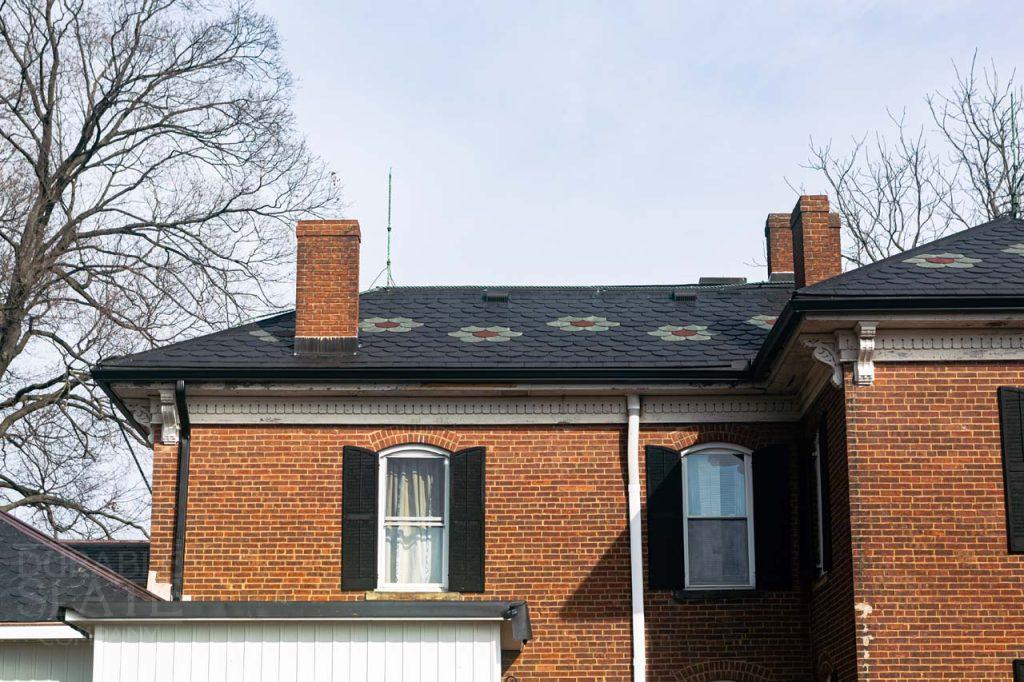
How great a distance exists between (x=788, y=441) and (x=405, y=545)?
469 cm

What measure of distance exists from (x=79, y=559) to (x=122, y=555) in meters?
4.66

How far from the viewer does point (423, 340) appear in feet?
65.5

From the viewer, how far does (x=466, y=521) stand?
61.7 feet

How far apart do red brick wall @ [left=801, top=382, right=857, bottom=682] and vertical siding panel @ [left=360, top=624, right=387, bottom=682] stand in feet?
15.1

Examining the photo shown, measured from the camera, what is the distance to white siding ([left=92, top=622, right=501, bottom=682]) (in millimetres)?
15391

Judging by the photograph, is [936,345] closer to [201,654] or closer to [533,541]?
[533,541]

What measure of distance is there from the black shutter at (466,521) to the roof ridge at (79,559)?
3403 mm

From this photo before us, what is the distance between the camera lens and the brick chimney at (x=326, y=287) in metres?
19.8

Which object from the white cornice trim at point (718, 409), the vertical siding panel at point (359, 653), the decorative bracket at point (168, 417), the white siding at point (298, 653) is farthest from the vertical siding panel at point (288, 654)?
the white cornice trim at point (718, 409)

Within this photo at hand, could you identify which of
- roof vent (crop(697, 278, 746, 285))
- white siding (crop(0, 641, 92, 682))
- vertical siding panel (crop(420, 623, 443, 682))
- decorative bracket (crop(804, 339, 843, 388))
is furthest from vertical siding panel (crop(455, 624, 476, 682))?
roof vent (crop(697, 278, 746, 285))

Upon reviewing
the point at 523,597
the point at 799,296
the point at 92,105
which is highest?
the point at 92,105

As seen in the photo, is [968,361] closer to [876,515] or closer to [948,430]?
[948,430]

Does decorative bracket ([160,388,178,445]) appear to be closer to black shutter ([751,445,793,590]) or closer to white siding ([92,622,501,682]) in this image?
white siding ([92,622,501,682])

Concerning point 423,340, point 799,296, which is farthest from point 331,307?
point 799,296
